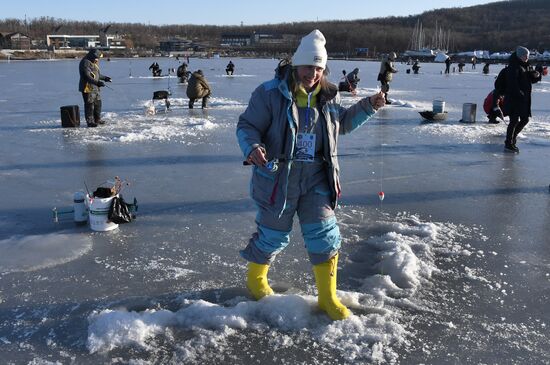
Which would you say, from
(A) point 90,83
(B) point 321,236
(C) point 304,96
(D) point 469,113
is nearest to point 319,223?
(B) point 321,236

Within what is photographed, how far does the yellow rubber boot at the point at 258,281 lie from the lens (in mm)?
3488

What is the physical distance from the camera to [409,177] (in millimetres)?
7109

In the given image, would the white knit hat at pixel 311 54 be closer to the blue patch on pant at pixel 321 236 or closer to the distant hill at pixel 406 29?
the blue patch on pant at pixel 321 236

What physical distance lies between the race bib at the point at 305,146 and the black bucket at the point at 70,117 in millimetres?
8865

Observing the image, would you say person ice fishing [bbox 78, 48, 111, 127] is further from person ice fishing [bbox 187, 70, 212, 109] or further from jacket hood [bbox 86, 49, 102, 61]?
person ice fishing [bbox 187, 70, 212, 109]

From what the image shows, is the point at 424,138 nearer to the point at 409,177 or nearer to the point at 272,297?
the point at 409,177

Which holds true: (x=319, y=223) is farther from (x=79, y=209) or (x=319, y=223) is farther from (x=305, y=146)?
(x=79, y=209)

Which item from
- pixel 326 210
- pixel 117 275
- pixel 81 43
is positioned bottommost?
pixel 117 275

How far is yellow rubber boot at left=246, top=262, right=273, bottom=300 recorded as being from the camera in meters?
3.49

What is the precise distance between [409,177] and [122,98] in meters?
12.8

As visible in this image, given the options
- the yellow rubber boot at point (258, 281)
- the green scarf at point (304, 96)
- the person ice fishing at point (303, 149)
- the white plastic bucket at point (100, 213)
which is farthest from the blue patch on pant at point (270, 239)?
the white plastic bucket at point (100, 213)

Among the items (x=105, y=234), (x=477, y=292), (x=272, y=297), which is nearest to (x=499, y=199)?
(x=477, y=292)

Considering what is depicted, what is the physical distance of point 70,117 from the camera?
10.9 m

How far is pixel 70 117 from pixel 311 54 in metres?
9.08
